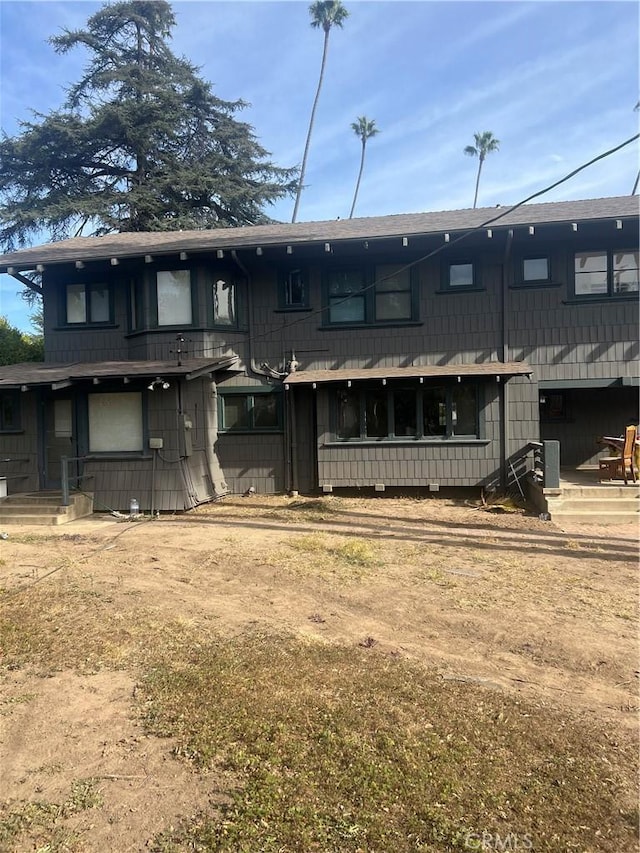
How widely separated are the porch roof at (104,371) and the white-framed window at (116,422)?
613 millimetres

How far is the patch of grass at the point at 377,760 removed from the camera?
218cm

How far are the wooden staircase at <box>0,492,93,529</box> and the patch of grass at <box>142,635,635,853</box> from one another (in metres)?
7.30

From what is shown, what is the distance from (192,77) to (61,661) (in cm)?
3007

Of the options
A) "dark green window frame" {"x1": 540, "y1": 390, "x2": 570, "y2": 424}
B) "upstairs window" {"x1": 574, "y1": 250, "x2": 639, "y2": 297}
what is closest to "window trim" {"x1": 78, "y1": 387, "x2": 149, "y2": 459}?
"upstairs window" {"x1": 574, "y1": 250, "x2": 639, "y2": 297}

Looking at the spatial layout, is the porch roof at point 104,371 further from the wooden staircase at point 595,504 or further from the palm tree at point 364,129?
the palm tree at point 364,129

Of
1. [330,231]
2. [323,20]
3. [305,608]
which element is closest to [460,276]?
[330,231]

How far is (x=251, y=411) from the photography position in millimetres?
12250

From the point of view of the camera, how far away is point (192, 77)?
26.4 meters

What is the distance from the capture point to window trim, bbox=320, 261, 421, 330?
38.3 ft

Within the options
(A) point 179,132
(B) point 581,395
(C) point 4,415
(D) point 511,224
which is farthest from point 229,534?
(A) point 179,132

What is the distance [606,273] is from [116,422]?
10.9 meters

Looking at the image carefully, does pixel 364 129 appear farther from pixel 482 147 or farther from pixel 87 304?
pixel 87 304

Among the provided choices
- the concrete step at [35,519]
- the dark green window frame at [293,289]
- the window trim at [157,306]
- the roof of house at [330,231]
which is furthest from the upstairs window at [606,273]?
the concrete step at [35,519]

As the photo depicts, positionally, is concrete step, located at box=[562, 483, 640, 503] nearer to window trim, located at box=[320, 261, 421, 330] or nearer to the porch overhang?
the porch overhang
